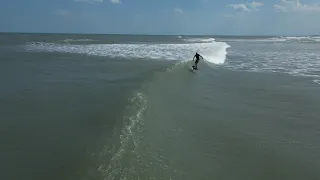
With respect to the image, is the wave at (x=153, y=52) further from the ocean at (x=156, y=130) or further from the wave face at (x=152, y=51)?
the ocean at (x=156, y=130)

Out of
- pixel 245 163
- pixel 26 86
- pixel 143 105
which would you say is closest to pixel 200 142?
pixel 245 163

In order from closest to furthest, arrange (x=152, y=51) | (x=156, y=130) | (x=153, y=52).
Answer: (x=156, y=130) → (x=153, y=52) → (x=152, y=51)

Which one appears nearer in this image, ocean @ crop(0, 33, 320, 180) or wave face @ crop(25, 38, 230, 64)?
ocean @ crop(0, 33, 320, 180)

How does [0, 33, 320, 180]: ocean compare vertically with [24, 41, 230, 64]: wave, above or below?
Result: below

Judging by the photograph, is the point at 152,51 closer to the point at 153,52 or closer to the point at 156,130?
the point at 153,52

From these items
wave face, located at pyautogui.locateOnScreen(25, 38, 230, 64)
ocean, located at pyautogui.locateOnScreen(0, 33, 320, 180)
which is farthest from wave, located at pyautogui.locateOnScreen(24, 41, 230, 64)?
ocean, located at pyautogui.locateOnScreen(0, 33, 320, 180)

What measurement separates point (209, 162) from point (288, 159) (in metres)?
2.41

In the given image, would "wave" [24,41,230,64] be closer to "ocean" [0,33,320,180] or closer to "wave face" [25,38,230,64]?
"wave face" [25,38,230,64]

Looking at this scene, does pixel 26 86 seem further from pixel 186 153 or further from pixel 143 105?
pixel 186 153

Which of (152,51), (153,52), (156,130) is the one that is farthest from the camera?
(152,51)

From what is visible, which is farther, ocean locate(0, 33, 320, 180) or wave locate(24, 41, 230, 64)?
wave locate(24, 41, 230, 64)

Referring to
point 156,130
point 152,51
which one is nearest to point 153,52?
point 152,51

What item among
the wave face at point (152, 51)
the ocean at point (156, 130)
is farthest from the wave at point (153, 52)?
the ocean at point (156, 130)

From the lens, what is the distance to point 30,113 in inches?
476
